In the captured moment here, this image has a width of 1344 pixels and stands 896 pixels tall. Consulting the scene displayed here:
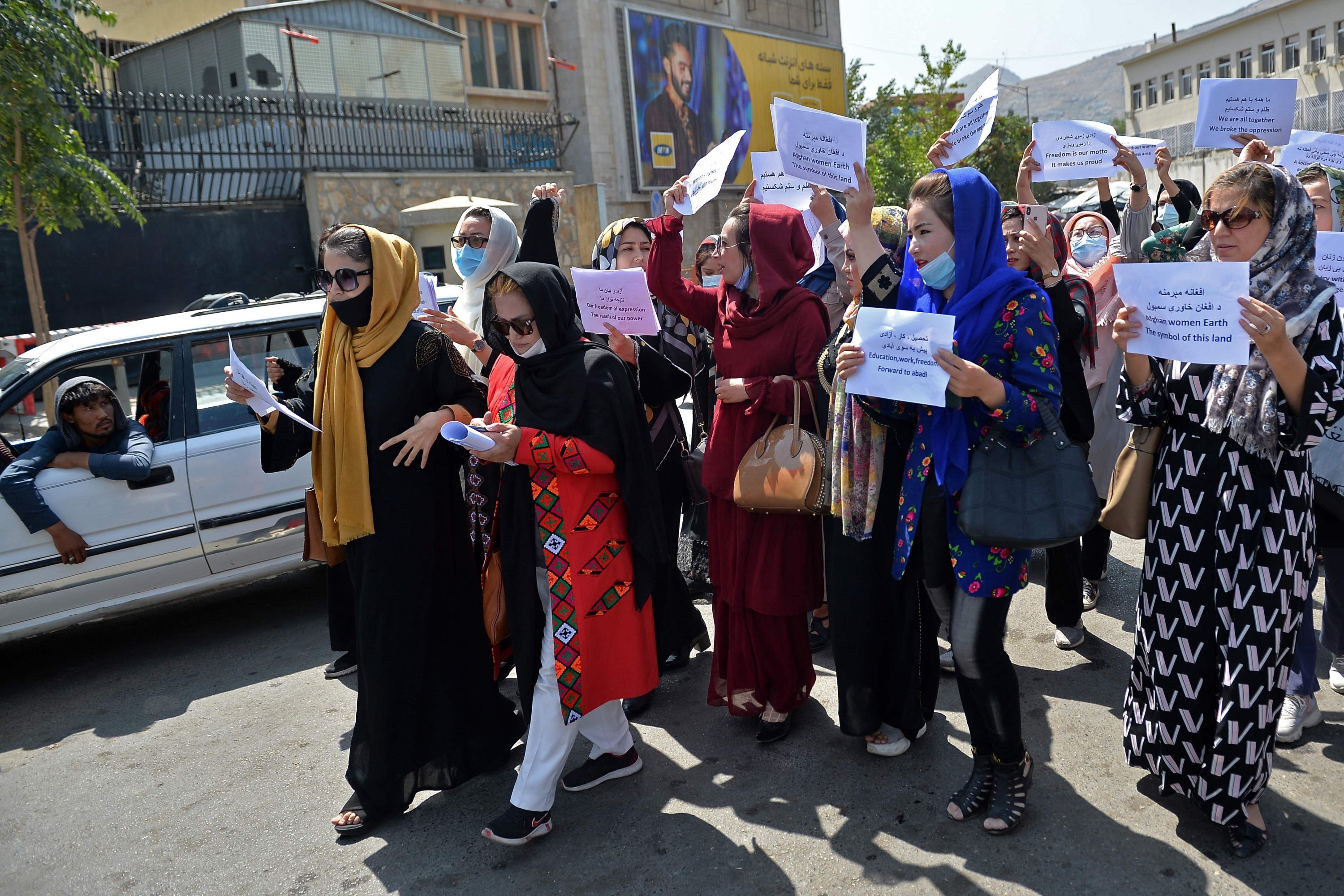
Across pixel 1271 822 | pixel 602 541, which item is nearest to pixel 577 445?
pixel 602 541

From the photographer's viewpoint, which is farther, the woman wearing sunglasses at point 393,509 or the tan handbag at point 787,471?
the tan handbag at point 787,471

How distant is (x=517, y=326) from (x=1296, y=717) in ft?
9.72

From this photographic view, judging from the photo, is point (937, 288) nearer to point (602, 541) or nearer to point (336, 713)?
point (602, 541)

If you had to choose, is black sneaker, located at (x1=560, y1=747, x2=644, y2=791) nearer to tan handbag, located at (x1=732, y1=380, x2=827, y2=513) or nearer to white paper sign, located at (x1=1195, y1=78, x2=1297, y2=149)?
tan handbag, located at (x1=732, y1=380, x2=827, y2=513)

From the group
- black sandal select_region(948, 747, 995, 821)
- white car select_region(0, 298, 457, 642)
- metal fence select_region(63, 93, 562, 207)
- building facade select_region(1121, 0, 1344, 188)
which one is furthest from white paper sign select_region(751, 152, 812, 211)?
building facade select_region(1121, 0, 1344, 188)

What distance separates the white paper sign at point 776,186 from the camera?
4266 millimetres

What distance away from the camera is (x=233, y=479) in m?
5.04

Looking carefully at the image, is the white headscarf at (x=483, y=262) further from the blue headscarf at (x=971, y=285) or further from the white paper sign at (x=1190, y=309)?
the white paper sign at (x=1190, y=309)

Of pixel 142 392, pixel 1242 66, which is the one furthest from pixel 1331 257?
pixel 1242 66

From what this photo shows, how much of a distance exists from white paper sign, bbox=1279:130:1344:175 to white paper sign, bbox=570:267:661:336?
2.89 metres

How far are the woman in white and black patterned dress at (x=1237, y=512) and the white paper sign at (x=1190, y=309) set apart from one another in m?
0.06

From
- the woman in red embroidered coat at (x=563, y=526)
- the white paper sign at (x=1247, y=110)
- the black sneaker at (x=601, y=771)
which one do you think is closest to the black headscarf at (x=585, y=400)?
the woman in red embroidered coat at (x=563, y=526)

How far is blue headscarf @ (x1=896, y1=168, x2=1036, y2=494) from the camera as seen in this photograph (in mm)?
2705

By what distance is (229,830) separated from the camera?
338 centimetres
